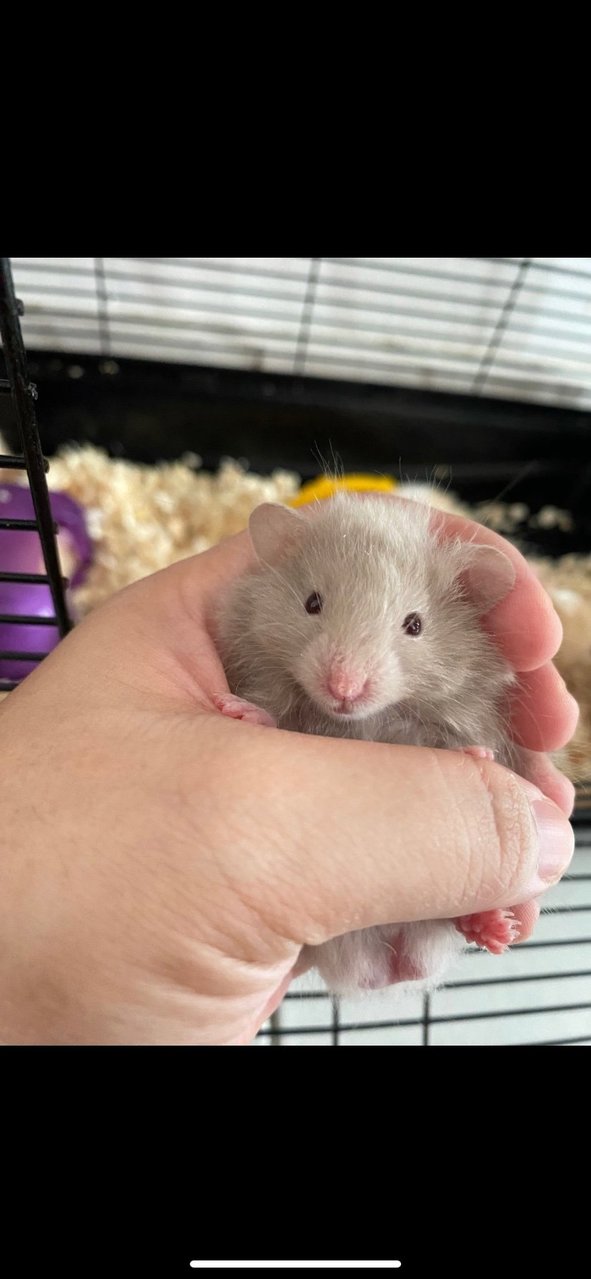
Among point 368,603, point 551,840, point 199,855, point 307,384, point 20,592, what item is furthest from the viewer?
point 307,384

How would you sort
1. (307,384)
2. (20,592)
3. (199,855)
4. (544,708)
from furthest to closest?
(307,384), (20,592), (544,708), (199,855)

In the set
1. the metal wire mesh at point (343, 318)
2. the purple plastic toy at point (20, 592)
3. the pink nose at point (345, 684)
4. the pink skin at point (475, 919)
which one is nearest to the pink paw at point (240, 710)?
the pink skin at point (475, 919)

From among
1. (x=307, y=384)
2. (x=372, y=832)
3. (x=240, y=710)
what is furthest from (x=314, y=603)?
(x=307, y=384)

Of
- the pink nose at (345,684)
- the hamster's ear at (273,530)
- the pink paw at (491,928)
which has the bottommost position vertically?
the pink paw at (491,928)

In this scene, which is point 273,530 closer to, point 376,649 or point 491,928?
point 376,649

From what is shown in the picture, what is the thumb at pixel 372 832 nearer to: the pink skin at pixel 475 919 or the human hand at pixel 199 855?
the human hand at pixel 199 855

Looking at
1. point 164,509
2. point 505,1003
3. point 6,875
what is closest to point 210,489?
point 164,509
